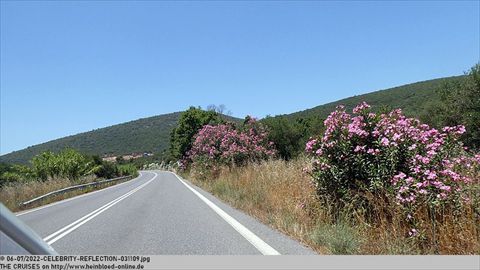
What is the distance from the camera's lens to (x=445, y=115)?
31141 millimetres

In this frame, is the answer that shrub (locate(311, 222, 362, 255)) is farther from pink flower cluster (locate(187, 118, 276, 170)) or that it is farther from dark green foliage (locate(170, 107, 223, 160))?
dark green foliage (locate(170, 107, 223, 160))

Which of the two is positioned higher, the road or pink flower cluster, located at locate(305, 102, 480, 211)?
pink flower cluster, located at locate(305, 102, 480, 211)

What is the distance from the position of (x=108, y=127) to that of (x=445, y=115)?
14066 cm

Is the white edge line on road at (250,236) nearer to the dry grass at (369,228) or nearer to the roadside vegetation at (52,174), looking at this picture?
the dry grass at (369,228)

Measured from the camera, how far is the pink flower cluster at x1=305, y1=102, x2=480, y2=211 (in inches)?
315

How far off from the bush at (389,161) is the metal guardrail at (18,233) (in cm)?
592

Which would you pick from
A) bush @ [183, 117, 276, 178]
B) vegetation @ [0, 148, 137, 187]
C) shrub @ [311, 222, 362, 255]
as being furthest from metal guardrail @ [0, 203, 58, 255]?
vegetation @ [0, 148, 137, 187]

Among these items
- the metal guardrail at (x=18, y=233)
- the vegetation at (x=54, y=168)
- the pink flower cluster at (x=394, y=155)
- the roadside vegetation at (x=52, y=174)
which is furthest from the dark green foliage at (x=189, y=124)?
the metal guardrail at (x=18, y=233)

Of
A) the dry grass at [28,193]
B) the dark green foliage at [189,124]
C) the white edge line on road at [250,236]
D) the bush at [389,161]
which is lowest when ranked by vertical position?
the white edge line on road at [250,236]

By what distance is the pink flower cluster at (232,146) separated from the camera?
30062mm

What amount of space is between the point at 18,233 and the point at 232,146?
27.6 meters

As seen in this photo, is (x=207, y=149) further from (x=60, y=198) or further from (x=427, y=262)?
(x=427, y=262)

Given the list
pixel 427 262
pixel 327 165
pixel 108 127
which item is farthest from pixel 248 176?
pixel 108 127

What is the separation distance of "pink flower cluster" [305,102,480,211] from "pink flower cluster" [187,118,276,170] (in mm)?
19020
